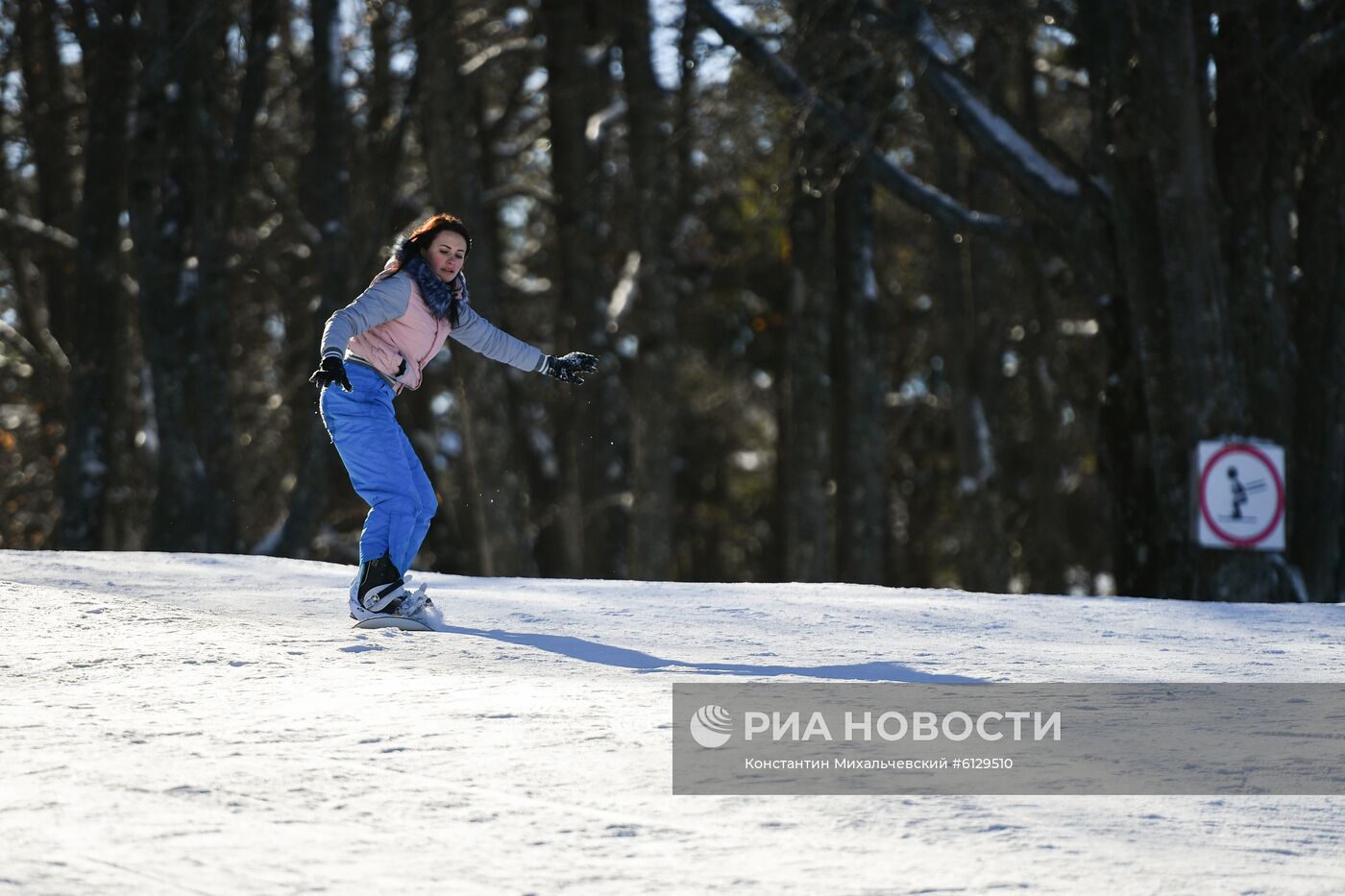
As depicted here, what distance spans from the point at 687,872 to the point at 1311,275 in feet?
30.0

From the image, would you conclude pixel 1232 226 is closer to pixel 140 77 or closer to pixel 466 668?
pixel 466 668

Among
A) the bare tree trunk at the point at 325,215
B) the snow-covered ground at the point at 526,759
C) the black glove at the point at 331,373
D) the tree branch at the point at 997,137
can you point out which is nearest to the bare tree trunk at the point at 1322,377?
the tree branch at the point at 997,137

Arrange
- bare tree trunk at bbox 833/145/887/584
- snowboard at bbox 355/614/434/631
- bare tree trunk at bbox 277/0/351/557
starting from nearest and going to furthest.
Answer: snowboard at bbox 355/614/434/631
bare tree trunk at bbox 277/0/351/557
bare tree trunk at bbox 833/145/887/584

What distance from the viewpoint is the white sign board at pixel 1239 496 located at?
34.7 ft

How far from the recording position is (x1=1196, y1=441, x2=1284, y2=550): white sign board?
10.6 metres

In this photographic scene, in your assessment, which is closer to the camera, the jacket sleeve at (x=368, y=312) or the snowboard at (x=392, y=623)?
the jacket sleeve at (x=368, y=312)

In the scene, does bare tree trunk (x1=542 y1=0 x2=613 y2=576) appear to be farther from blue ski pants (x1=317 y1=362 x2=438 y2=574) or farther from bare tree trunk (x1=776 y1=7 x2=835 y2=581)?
blue ski pants (x1=317 y1=362 x2=438 y2=574)

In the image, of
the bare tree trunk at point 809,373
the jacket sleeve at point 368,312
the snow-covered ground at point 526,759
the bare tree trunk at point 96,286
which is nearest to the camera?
the snow-covered ground at point 526,759

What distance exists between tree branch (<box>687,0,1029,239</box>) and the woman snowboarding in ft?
17.2

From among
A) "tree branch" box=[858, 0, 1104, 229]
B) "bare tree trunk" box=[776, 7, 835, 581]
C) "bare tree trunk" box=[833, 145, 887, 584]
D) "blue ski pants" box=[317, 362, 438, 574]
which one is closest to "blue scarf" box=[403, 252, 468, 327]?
"blue ski pants" box=[317, 362, 438, 574]

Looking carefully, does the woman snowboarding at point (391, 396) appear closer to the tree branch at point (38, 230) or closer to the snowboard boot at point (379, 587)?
the snowboard boot at point (379, 587)

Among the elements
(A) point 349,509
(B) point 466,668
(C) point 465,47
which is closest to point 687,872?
(B) point 466,668

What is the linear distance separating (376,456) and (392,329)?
1.64 ft

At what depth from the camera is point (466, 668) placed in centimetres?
641
